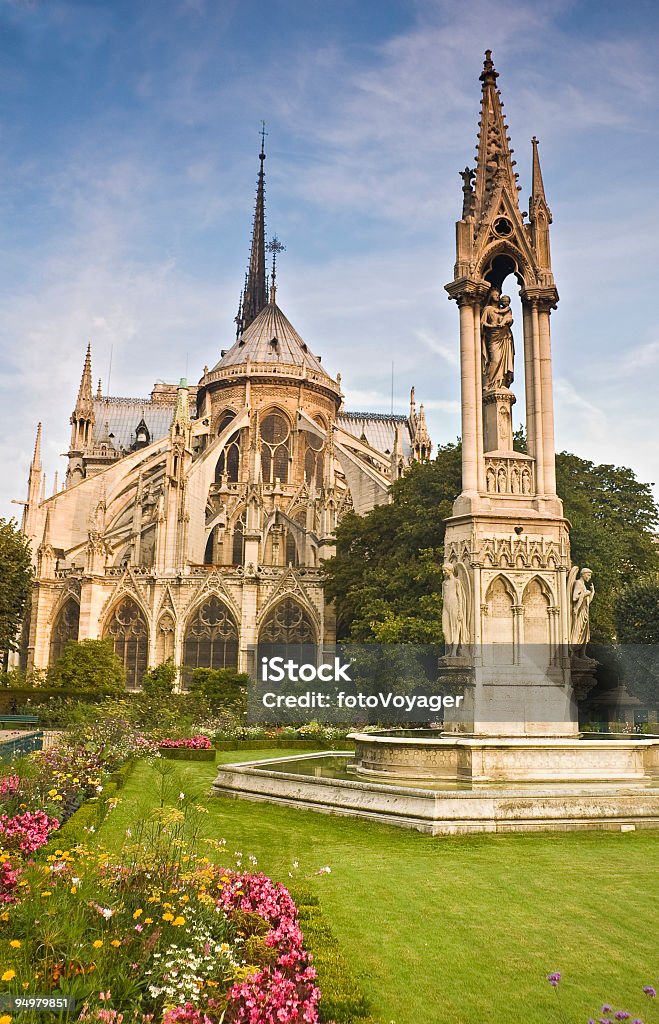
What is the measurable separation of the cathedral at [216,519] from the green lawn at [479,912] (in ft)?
107

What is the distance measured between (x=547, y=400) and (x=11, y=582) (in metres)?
25.9

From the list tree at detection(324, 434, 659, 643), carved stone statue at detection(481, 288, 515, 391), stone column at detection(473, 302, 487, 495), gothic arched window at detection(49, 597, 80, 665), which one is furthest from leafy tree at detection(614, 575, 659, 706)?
gothic arched window at detection(49, 597, 80, 665)


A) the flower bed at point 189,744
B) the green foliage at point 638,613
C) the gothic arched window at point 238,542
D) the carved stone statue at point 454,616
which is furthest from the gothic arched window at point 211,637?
the carved stone statue at point 454,616

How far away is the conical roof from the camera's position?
6316 cm

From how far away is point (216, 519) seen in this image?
2034 inches

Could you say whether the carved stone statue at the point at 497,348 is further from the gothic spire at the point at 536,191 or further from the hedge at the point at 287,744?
the hedge at the point at 287,744

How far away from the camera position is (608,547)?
2806 centimetres

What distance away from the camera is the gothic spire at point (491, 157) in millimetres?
13625

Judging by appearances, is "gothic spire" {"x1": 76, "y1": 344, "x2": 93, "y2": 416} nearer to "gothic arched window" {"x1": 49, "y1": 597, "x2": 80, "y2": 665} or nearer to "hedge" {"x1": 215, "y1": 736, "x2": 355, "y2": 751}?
"gothic arched window" {"x1": 49, "y1": 597, "x2": 80, "y2": 665}

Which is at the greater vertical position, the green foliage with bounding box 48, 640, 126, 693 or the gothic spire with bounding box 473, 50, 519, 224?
the gothic spire with bounding box 473, 50, 519, 224

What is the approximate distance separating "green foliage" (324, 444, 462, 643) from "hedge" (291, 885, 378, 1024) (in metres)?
21.1

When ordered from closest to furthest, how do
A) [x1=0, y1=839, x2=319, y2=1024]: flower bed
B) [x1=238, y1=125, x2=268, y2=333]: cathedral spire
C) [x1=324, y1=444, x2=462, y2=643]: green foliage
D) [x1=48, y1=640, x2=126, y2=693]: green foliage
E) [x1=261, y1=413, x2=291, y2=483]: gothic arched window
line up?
[x1=0, y1=839, x2=319, y2=1024]: flower bed
[x1=324, y1=444, x2=462, y2=643]: green foliage
[x1=48, y1=640, x2=126, y2=693]: green foliage
[x1=261, y1=413, x2=291, y2=483]: gothic arched window
[x1=238, y1=125, x2=268, y2=333]: cathedral spire

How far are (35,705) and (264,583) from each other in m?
15.0

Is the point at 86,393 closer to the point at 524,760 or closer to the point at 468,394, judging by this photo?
the point at 468,394
